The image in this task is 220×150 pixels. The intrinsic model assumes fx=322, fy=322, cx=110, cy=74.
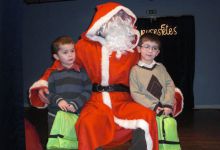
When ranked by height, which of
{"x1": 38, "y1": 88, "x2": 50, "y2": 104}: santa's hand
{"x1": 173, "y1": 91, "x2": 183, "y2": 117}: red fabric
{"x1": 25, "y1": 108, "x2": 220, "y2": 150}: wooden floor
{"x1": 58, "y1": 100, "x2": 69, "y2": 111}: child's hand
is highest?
{"x1": 38, "y1": 88, "x2": 50, "y2": 104}: santa's hand

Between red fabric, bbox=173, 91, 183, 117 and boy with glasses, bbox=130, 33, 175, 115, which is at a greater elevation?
boy with glasses, bbox=130, 33, 175, 115

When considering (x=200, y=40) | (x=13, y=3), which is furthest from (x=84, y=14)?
(x=13, y=3)

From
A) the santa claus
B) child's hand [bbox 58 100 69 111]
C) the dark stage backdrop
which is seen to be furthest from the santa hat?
the dark stage backdrop

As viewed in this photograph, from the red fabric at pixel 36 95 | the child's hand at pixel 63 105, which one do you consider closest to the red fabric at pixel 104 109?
the child's hand at pixel 63 105

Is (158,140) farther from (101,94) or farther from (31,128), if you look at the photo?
(31,128)

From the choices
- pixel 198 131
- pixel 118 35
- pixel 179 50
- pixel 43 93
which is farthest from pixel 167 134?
pixel 179 50

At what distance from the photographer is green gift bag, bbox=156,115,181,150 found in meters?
2.07

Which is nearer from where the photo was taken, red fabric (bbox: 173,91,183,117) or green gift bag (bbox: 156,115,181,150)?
green gift bag (bbox: 156,115,181,150)

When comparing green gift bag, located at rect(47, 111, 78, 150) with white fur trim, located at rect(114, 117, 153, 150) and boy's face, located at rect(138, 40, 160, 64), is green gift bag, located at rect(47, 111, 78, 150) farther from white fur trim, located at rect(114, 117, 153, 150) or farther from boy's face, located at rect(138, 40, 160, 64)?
boy's face, located at rect(138, 40, 160, 64)

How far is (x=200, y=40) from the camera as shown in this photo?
7617mm

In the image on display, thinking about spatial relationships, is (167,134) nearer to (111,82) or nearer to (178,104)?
(178,104)

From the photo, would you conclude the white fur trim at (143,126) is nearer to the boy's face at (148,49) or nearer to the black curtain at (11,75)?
the boy's face at (148,49)

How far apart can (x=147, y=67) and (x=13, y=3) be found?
1.37 m

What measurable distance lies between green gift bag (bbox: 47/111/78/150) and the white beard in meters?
0.59
